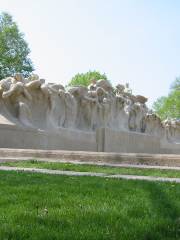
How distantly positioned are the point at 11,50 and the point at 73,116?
33017 mm

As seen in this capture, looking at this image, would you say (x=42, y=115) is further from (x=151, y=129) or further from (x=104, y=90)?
(x=151, y=129)

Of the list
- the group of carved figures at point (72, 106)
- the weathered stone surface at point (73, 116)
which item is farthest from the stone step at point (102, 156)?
the group of carved figures at point (72, 106)

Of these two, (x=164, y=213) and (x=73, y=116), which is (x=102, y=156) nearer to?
(x=73, y=116)

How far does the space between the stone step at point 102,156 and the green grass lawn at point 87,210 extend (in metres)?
7.17

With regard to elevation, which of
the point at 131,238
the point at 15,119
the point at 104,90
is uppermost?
the point at 104,90

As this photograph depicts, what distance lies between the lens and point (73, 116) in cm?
2561

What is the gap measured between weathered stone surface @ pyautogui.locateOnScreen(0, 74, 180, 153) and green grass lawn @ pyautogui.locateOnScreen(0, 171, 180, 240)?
13445 mm

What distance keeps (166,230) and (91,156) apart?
11683 mm

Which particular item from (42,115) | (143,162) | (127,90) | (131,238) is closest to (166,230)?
(131,238)

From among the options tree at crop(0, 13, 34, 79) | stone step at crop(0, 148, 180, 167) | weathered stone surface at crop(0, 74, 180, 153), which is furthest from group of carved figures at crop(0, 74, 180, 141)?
tree at crop(0, 13, 34, 79)

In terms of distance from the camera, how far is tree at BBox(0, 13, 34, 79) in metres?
55.9

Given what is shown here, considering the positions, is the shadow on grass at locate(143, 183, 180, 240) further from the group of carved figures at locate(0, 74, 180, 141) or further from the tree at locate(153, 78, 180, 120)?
the tree at locate(153, 78, 180, 120)

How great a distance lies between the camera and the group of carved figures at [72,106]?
21.9 m

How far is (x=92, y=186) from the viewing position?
26.0ft
